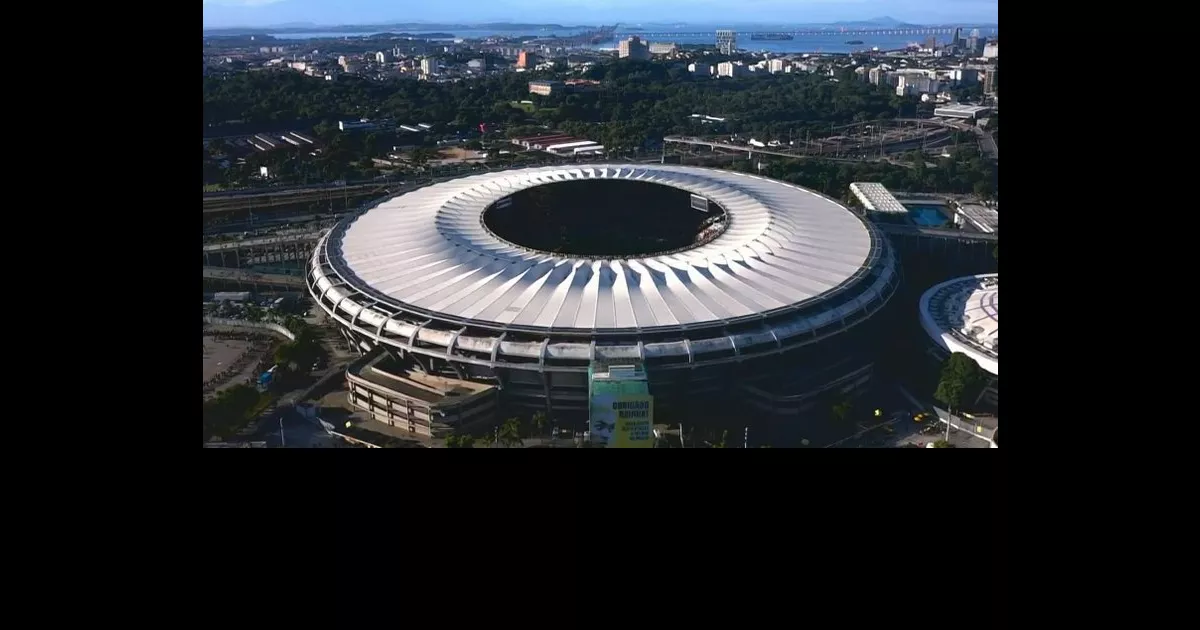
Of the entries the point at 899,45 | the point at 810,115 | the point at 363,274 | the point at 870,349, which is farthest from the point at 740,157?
the point at 899,45

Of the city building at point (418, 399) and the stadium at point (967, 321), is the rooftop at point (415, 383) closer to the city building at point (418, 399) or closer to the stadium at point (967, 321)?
the city building at point (418, 399)

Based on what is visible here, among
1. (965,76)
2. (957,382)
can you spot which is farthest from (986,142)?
(957,382)

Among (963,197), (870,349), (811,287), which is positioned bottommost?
(870,349)

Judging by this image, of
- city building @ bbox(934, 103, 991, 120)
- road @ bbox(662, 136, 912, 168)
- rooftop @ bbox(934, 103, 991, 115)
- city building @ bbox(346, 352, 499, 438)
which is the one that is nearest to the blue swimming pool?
road @ bbox(662, 136, 912, 168)

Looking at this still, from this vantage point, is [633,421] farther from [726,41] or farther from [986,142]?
[726,41]

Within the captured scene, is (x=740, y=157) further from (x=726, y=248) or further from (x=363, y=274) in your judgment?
(x=363, y=274)

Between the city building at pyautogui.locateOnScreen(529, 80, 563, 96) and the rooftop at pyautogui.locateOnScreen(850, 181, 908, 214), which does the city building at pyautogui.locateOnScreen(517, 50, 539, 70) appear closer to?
the city building at pyautogui.locateOnScreen(529, 80, 563, 96)
